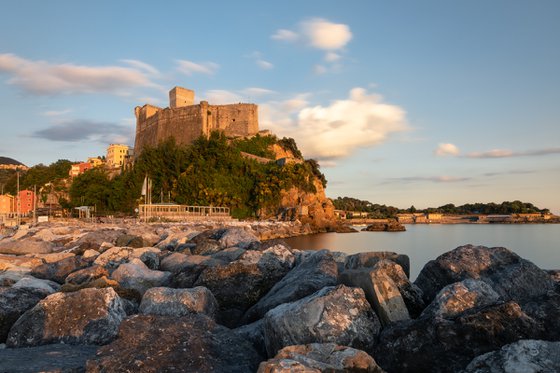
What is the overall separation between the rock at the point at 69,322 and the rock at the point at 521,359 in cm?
388

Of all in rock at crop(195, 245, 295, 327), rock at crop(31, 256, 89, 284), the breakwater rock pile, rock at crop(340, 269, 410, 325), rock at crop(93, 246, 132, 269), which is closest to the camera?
the breakwater rock pile

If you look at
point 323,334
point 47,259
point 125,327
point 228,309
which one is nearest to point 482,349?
point 323,334

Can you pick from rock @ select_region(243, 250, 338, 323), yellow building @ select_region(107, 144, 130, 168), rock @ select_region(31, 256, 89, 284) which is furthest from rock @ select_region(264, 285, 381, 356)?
yellow building @ select_region(107, 144, 130, 168)

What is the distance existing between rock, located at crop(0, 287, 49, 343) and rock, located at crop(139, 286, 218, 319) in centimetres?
176

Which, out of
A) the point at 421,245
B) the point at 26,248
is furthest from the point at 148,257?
the point at 421,245

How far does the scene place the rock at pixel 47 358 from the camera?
A: 3.98m

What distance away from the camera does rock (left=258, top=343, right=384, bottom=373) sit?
128 inches

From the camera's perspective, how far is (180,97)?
77.0 metres

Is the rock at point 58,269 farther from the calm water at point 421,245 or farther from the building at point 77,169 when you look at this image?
the building at point 77,169

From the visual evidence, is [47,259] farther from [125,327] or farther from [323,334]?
[323,334]

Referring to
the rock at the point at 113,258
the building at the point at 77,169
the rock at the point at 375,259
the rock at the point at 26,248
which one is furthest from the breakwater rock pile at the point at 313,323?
the building at the point at 77,169

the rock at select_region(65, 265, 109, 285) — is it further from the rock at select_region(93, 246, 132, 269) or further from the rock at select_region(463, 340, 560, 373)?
the rock at select_region(463, 340, 560, 373)

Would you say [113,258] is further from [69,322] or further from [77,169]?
[77,169]

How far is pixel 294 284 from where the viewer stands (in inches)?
247
